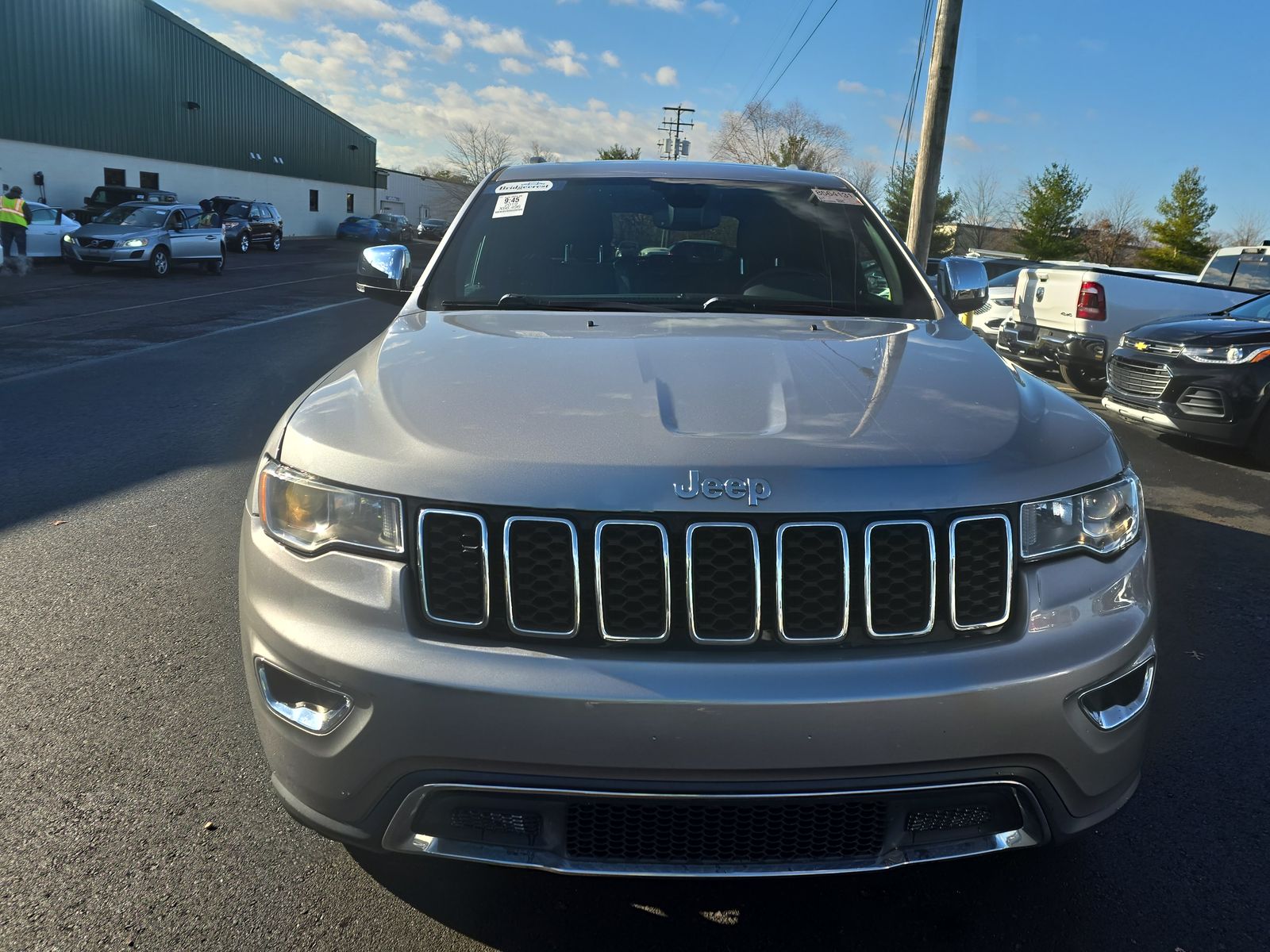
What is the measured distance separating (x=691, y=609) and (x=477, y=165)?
300 feet

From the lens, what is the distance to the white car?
72.5ft

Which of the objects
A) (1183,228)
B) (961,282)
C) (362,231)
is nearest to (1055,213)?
(1183,228)

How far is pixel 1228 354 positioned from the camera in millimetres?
7414

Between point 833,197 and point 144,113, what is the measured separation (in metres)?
42.1

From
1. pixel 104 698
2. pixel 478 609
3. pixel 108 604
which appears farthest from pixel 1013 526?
pixel 108 604

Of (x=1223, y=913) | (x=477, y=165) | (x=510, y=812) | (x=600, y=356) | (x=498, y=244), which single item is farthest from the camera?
(x=477, y=165)

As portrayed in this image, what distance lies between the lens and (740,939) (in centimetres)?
221

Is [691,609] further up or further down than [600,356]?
further down

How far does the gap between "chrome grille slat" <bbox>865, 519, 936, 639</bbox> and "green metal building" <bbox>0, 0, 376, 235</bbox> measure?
1451 inches

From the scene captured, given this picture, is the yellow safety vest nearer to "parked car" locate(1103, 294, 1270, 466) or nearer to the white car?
the white car

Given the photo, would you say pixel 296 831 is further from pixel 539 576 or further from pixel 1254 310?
pixel 1254 310

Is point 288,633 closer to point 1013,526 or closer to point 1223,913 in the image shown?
point 1013,526

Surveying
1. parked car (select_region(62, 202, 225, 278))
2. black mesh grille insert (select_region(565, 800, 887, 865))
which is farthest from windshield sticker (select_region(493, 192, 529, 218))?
parked car (select_region(62, 202, 225, 278))

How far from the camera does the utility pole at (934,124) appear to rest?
41.1 feet
